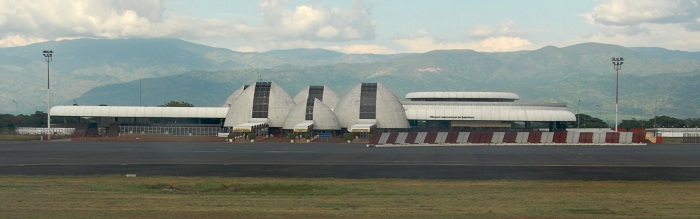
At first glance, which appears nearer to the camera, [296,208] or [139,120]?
[296,208]

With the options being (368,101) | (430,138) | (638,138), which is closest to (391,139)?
(430,138)

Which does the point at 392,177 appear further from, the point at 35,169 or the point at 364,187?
the point at 35,169

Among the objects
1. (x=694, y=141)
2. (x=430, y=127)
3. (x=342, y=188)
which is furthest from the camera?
(x=430, y=127)

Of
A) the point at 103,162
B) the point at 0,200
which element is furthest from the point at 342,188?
the point at 103,162

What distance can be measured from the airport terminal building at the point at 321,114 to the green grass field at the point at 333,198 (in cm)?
10802

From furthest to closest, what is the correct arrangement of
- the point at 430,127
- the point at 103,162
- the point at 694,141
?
→ the point at 430,127 → the point at 694,141 → the point at 103,162

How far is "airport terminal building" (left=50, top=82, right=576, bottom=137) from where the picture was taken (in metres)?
174

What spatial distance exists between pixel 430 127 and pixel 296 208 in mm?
152118

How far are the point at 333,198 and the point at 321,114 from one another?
123 metres

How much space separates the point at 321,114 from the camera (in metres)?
171

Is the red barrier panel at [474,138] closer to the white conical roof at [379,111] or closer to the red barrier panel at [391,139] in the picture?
the red barrier panel at [391,139]

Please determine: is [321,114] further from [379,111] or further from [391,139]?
[391,139]

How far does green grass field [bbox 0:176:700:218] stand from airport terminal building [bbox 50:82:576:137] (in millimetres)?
108015

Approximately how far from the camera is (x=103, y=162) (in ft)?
271
